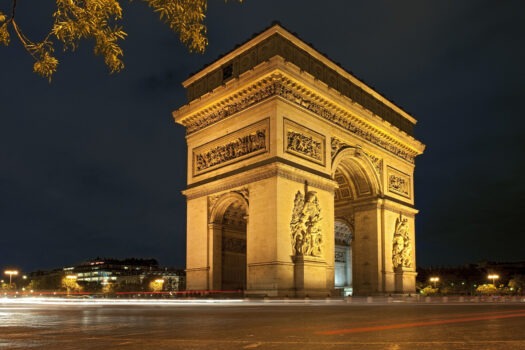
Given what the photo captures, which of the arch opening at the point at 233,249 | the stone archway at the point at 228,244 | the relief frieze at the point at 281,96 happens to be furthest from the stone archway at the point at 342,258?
the stone archway at the point at 228,244

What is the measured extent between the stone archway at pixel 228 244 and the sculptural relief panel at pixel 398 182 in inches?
408

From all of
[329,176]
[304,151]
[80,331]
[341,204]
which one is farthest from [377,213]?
[80,331]

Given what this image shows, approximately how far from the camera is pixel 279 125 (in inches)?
971

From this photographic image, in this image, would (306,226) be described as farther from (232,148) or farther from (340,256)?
(340,256)

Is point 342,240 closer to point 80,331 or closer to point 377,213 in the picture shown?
point 377,213

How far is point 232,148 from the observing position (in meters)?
27.1

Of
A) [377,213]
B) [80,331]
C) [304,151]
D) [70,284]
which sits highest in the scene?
[304,151]

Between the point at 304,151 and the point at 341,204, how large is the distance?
29.1ft

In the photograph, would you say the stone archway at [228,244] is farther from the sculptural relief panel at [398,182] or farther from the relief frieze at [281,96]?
the sculptural relief panel at [398,182]

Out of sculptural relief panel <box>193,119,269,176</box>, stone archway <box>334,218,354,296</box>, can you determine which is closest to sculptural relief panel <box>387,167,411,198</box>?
stone archway <box>334,218,354,296</box>

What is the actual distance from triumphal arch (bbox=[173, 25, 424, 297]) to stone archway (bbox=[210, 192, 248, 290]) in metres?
0.06

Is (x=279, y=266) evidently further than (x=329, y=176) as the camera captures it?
No

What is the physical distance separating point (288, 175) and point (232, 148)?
152 inches

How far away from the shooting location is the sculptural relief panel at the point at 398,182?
33.8 meters
